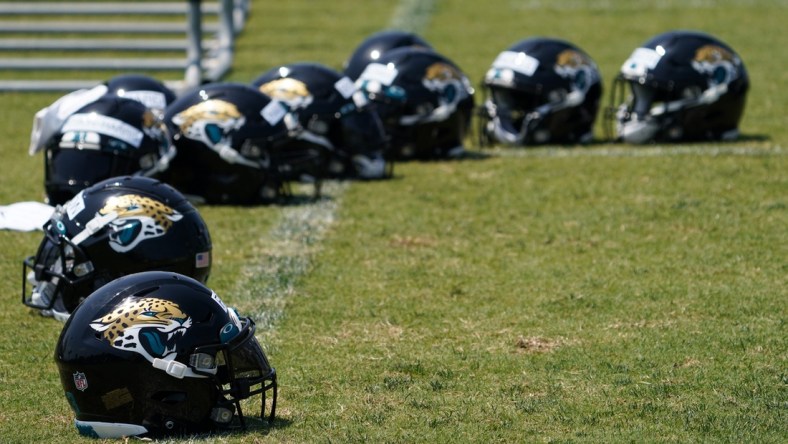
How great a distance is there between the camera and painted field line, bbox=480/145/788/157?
1165 cm

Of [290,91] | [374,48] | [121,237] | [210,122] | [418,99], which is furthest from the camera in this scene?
[374,48]

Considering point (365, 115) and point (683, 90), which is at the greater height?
point (683, 90)

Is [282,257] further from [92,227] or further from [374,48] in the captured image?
[374,48]

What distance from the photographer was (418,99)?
1149 cm

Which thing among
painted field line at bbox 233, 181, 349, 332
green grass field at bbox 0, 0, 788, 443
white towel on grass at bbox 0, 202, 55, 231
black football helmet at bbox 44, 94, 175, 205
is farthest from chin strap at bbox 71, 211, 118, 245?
black football helmet at bbox 44, 94, 175, 205

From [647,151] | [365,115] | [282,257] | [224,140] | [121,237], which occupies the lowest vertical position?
[647,151]

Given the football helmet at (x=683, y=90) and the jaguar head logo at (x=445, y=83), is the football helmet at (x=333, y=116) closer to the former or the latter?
the jaguar head logo at (x=445, y=83)

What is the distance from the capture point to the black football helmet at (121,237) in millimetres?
6863

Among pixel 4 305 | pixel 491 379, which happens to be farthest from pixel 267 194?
pixel 491 379

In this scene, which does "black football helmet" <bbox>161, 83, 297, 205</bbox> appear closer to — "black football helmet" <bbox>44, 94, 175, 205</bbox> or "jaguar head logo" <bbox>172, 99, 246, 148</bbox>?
"jaguar head logo" <bbox>172, 99, 246, 148</bbox>

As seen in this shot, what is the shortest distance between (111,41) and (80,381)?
12.9 meters

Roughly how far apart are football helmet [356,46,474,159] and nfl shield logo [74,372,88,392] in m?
6.42

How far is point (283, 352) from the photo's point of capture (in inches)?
265

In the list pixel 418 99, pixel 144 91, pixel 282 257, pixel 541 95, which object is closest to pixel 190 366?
pixel 282 257
